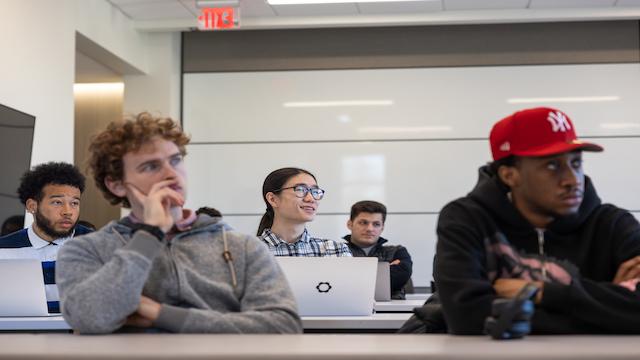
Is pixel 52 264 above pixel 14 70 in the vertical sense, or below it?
below

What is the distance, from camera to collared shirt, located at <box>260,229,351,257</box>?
13.8ft

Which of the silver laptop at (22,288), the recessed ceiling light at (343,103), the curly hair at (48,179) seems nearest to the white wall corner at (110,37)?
the recessed ceiling light at (343,103)

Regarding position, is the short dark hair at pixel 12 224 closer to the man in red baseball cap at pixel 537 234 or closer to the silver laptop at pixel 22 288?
the silver laptop at pixel 22 288

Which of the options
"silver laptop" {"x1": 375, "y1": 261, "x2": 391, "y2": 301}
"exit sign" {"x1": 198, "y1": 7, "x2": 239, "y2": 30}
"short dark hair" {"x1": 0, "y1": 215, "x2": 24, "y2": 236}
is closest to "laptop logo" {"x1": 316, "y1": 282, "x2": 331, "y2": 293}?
"silver laptop" {"x1": 375, "y1": 261, "x2": 391, "y2": 301}

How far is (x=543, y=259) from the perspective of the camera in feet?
7.15

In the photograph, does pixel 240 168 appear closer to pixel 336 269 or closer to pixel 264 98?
pixel 264 98

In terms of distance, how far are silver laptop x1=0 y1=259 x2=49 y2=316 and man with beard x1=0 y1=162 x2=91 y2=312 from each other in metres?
0.71

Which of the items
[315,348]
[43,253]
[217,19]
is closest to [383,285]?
[43,253]

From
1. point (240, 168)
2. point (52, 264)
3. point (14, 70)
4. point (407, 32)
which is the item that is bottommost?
point (52, 264)

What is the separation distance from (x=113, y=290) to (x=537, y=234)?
1.08 m

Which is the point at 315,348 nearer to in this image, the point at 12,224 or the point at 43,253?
the point at 43,253

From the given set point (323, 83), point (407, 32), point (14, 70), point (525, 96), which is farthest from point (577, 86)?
point (14, 70)

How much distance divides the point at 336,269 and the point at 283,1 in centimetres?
436

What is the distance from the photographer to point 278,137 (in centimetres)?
779
